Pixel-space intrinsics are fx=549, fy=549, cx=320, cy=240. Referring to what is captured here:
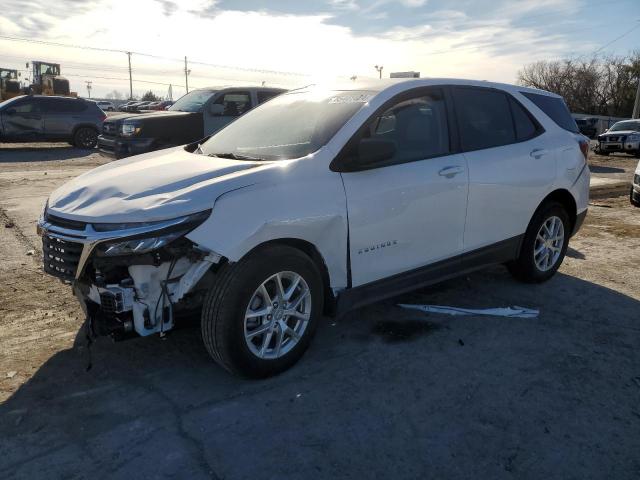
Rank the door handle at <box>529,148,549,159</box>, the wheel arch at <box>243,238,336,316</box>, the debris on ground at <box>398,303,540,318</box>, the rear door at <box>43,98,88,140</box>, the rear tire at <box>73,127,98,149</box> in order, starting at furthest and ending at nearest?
the rear tire at <box>73,127,98,149</box>, the rear door at <box>43,98,88,140</box>, the door handle at <box>529,148,549,159</box>, the debris on ground at <box>398,303,540,318</box>, the wheel arch at <box>243,238,336,316</box>

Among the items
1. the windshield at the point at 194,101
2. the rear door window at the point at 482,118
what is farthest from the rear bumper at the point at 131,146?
the rear door window at the point at 482,118

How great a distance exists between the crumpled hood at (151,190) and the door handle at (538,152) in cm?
266

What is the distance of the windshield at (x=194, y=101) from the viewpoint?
11481 mm

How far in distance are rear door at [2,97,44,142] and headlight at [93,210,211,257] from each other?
17.4m

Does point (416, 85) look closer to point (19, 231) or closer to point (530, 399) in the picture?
point (530, 399)

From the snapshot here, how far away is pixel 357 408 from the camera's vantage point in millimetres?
3090

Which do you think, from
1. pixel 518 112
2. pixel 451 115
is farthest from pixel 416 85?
pixel 518 112

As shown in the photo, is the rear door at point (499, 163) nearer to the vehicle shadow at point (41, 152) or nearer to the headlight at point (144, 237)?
the headlight at point (144, 237)

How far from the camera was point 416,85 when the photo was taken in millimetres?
4129

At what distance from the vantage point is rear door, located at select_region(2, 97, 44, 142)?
1753 cm

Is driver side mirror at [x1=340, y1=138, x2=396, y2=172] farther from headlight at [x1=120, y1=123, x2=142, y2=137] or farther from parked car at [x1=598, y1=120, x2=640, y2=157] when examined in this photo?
parked car at [x1=598, y1=120, x2=640, y2=157]

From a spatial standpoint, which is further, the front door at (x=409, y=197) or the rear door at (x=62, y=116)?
the rear door at (x=62, y=116)

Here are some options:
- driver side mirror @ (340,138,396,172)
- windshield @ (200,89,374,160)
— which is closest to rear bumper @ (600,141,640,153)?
windshield @ (200,89,374,160)

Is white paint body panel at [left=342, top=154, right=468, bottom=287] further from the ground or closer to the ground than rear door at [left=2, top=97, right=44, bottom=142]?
closer to the ground
